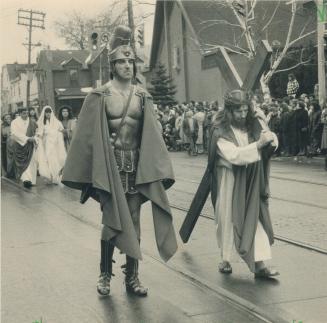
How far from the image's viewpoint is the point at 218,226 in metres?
6.50

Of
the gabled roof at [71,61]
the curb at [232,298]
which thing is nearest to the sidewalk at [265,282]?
the curb at [232,298]

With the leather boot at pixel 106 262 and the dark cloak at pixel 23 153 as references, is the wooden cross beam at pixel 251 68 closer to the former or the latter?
the leather boot at pixel 106 262

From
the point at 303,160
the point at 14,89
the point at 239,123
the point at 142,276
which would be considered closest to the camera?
the point at 239,123

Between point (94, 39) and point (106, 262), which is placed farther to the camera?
point (94, 39)

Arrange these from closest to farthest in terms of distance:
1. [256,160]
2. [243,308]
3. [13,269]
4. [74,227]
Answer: [243,308]
[256,160]
[13,269]
[74,227]

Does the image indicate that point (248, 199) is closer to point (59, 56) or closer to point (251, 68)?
point (251, 68)

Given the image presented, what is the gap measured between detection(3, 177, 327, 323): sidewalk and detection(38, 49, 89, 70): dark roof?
67726 millimetres

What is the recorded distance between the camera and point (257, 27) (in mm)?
37875

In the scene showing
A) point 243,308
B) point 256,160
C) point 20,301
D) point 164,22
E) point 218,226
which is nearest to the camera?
point 243,308

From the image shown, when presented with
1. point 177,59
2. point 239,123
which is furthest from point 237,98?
point 177,59

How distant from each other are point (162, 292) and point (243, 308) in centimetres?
85

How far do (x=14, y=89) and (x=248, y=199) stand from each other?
327 ft

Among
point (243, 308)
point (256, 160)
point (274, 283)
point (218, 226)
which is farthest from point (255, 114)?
point (243, 308)

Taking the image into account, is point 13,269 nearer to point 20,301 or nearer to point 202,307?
point 20,301
